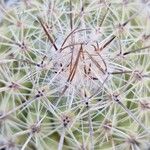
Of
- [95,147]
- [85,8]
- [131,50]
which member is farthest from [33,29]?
[95,147]

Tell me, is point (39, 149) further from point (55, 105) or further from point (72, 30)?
point (72, 30)

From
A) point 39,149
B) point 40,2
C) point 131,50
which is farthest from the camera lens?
point 40,2

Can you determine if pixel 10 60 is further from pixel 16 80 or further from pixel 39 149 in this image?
pixel 39 149

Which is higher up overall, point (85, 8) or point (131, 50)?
point (85, 8)

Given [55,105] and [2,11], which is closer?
[55,105]

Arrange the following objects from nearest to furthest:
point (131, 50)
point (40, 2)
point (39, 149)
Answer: point (39, 149) < point (131, 50) < point (40, 2)

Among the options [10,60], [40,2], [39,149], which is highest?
[40,2]

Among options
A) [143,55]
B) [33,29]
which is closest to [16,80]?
[33,29]
